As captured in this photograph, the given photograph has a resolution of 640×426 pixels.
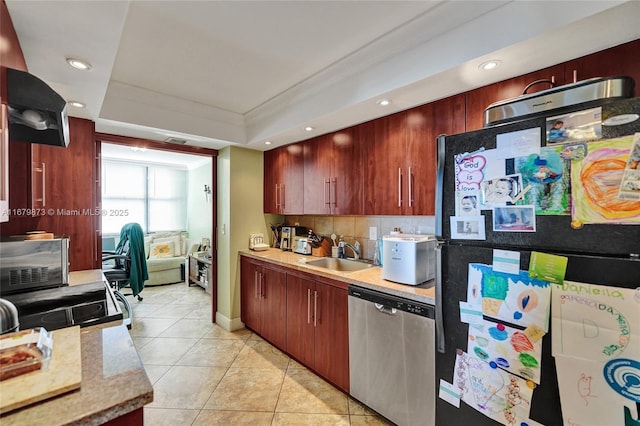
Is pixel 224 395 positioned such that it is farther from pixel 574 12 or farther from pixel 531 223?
pixel 574 12

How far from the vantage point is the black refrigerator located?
94 cm

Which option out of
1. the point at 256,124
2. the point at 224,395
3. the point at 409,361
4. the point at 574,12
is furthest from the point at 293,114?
the point at 224,395

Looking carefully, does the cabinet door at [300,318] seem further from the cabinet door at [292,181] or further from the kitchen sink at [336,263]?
the cabinet door at [292,181]

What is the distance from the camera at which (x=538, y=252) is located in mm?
1088

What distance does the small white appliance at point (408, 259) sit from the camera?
1839mm

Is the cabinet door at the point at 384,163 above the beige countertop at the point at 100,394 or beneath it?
above

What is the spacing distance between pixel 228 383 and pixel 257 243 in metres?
1.62

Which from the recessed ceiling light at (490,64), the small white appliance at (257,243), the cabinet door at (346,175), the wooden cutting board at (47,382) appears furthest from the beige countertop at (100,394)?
the small white appliance at (257,243)

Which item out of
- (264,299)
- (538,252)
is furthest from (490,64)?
(264,299)

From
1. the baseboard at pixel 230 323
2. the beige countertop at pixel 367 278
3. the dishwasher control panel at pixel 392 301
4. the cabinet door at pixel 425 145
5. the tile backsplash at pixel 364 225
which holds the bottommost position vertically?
the baseboard at pixel 230 323

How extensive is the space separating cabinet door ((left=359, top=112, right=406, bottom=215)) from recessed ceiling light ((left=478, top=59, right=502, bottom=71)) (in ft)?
2.18

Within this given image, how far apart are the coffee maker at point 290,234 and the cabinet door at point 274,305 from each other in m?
0.57

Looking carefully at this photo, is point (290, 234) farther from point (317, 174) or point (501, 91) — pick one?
point (501, 91)

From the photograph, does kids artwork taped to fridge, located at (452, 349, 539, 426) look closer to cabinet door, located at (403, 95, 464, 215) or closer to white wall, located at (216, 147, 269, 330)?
cabinet door, located at (403, 95, 464, 215)
